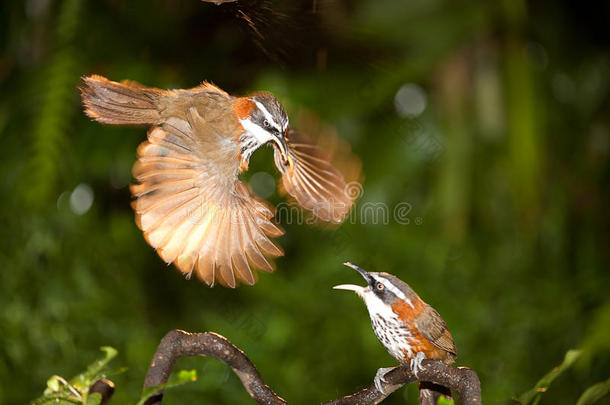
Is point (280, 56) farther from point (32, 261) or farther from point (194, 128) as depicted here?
point (32, 261)

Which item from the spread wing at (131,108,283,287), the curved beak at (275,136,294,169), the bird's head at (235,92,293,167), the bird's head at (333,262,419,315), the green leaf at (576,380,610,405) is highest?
the bird's head at (235,92,293,167)

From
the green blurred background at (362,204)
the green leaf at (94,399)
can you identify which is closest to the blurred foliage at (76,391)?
the green leaf at (94,399)

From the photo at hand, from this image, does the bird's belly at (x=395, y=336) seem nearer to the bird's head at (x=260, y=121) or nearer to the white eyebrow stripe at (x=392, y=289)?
the white eyebrow stripe at (x=392, y=289)

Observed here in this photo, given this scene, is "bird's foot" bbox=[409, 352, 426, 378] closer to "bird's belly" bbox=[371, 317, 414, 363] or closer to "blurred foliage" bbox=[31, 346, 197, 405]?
"bird's belly" bbox=[371, 317, 414, 363]

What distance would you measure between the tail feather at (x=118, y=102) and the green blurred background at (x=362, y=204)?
56cm

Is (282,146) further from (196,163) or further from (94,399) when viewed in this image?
(94,399)

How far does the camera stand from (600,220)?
1552mm

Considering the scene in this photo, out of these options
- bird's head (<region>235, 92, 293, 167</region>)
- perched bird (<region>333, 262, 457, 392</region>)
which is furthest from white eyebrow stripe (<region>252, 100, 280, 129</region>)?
perched bird (<region>333, 262, 457, 392</region>)

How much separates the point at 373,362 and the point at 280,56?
0.83 meters

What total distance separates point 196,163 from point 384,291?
143 mm

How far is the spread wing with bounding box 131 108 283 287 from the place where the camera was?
433mm

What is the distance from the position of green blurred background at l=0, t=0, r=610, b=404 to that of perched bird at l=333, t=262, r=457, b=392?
0.55m

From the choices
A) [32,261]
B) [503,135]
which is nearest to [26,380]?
[32,261]

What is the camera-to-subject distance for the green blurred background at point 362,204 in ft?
3.97
